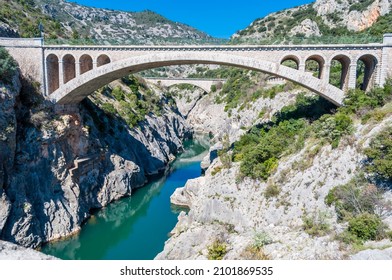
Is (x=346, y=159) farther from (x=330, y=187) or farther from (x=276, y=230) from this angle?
(x=276, y=230)

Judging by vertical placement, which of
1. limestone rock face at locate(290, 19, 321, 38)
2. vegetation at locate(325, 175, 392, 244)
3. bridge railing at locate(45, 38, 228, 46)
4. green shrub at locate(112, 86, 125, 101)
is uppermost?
limestone rock face at locate(290, 19, 321, 38)

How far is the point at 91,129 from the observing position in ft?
78.4

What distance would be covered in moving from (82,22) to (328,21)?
64.3 metres

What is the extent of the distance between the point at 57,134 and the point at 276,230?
15135 millimetres

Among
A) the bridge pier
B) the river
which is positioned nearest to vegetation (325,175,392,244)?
the river

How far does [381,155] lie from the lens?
11.4 metres

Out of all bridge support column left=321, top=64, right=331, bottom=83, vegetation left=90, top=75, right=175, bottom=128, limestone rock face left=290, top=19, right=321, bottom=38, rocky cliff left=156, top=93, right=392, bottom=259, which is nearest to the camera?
rocky cliff left=156, top=93, right=392, bottom=259

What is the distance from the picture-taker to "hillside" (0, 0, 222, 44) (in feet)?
118

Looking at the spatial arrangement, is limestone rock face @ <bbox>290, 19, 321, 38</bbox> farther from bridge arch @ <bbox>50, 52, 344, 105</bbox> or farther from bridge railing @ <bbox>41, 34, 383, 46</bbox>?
bridge arch @ <bbox>50, 52, 344, 105</bbox>

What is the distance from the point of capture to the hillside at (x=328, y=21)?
39375 millimetres

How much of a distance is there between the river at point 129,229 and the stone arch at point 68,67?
9.91 m

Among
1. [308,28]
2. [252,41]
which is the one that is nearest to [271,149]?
[252,41]

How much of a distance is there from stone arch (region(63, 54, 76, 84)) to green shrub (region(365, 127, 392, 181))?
1917cm

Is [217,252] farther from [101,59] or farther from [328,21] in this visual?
[328,21]
